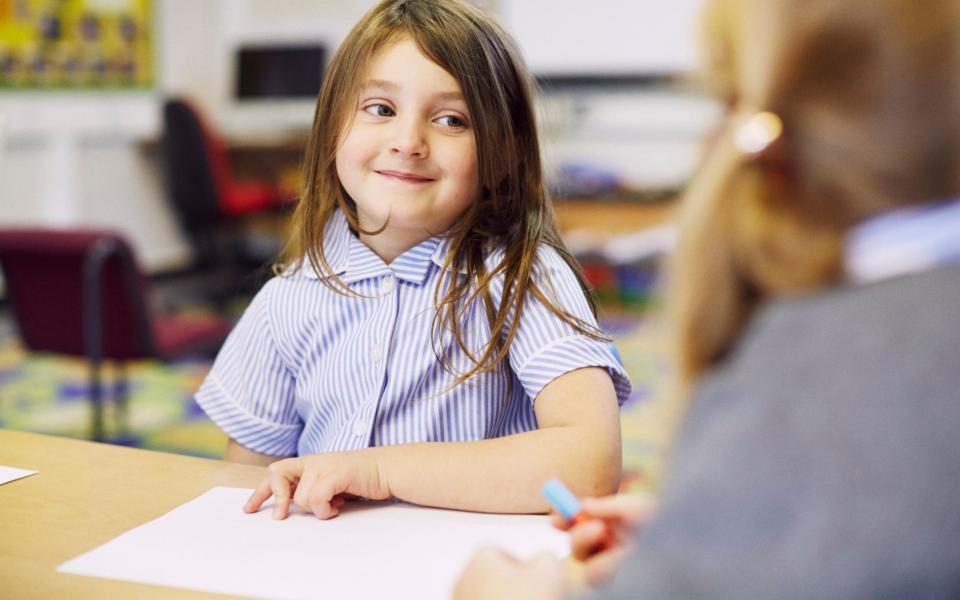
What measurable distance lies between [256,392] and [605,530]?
1.73 feet

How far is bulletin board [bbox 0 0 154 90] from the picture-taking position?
430cm

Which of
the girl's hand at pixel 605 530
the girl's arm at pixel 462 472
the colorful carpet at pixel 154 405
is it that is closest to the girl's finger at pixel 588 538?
the girl's hand at pixel 605 530

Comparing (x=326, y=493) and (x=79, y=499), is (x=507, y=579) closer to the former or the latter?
(x=326, y=493)

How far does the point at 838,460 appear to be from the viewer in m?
0.39

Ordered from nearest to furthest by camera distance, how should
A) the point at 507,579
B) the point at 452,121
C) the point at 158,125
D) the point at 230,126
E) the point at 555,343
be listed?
the point at 507,579 < the point at 555,343 < the point at 452,121 < the point at 158,125 < the point at 230,126

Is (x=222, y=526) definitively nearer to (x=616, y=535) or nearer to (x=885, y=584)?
(x=616, y=535)

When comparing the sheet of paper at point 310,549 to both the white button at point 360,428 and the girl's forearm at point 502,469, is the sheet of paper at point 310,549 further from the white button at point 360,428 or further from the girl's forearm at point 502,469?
the white button at point 360,428

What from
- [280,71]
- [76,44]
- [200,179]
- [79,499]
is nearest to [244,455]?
[79,499]

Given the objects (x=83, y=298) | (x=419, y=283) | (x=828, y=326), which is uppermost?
(x=828, y=326)

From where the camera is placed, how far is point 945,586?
1.28ft

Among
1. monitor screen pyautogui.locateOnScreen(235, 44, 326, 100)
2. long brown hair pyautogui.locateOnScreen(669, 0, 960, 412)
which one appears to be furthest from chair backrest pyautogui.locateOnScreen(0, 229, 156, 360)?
monitor screen pyautogui.locateOnScreen(235, 44, 326, 100)

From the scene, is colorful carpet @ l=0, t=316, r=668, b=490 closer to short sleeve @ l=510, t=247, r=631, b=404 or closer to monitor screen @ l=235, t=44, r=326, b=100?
short sleeve @ l=510, t=247, r=631, b=404

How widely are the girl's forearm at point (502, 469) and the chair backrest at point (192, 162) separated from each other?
4174 mm

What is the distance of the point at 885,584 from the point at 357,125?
0.81 metres
